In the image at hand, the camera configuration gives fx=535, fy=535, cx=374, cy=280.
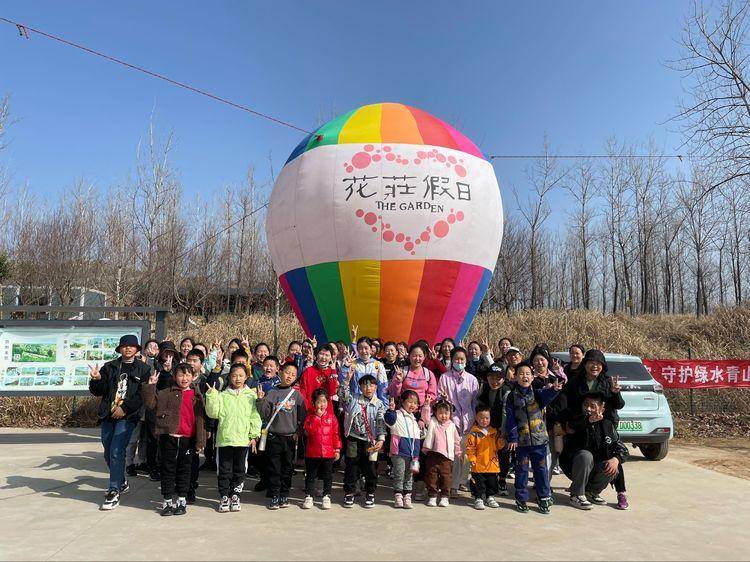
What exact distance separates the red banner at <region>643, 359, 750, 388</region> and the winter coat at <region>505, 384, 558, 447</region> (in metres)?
6.48

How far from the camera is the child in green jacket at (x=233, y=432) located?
16.6ft

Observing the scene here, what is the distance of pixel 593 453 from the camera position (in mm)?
5465

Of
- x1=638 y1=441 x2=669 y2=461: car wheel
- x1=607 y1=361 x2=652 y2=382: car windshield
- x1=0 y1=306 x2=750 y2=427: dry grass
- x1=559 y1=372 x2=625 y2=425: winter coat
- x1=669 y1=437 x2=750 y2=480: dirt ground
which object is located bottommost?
x1=669 y1=437 x2=750 y2=480: dirt ground

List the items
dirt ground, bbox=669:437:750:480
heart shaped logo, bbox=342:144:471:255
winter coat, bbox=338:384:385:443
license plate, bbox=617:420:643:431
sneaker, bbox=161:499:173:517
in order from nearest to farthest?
sneaker, bbox=161:499:173:517 < winter coat, bbox=338:384:385:443 < license plate, bbox=617:420:643:431 < dirt ground, bbox=669:437:750:480 < heart shaped logo, bbox=342:144:471:255

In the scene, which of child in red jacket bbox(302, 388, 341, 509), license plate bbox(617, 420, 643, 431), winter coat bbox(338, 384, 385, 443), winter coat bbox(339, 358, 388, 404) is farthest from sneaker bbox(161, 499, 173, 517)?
license plate bbox(617, 420, 643, 431)

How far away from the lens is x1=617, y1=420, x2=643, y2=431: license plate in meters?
7.06

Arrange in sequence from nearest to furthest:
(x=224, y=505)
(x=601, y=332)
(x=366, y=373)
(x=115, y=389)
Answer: (x=224, y=505) < (x=115, y=389) < (x=366, y=373) < (x=601, y=332)

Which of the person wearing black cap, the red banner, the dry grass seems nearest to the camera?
the person wearing black cap

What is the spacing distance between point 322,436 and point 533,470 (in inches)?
84.1

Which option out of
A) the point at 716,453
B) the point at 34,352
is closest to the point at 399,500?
the point at 716,453

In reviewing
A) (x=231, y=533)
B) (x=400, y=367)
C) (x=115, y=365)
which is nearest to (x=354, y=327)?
(x=400, y=367)

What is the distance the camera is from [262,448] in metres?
5.22

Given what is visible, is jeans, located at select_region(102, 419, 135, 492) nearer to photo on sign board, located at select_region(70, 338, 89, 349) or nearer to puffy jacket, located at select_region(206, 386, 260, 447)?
puffy jacket, located at select_region(206, 386, 260, 447)

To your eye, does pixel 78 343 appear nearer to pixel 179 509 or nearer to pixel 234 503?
pixel 179 509
